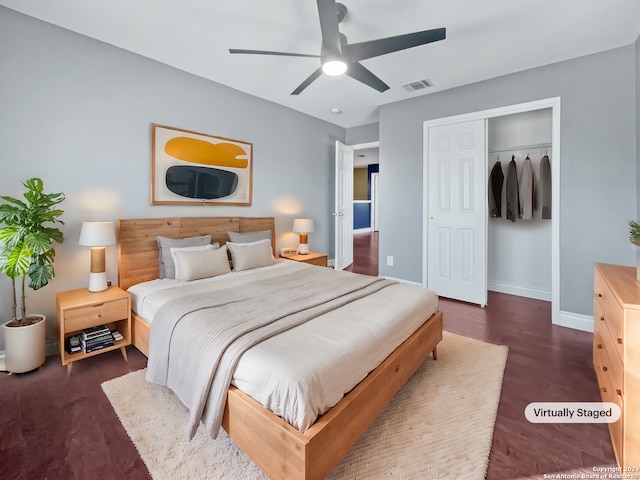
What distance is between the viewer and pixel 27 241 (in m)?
2.00

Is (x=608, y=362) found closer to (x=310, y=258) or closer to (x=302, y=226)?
(x=310, y=258)

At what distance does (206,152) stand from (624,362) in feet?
12.2

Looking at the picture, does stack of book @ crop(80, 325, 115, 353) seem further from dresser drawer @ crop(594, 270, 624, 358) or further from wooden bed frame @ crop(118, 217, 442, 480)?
dresser drawer @ crop(594, 270, 624, 358)

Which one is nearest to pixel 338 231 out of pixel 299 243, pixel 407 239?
pixel 299 243

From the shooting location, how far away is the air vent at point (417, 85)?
3.56 meters

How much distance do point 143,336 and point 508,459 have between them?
2.46 meters

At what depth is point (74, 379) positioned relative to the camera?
7.02 feet

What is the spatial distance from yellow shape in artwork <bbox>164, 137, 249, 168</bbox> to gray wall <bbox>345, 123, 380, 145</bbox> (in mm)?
2407

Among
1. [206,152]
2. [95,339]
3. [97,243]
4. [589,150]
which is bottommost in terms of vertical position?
[95,339]

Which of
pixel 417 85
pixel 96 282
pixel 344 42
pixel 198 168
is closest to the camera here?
pixel 344 42

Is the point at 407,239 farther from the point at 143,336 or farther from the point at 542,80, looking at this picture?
the point at 143,336

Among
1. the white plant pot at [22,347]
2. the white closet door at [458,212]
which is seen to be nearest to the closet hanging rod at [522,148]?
the white closet door at [458,212]

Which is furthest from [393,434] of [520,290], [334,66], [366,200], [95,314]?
[366,200]

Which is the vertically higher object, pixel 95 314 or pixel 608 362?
pixel 95 314
